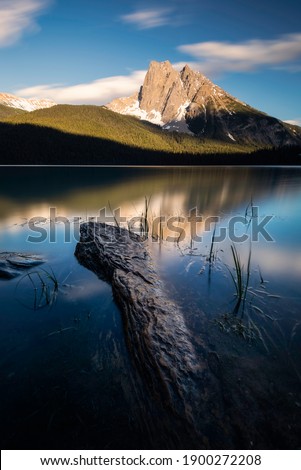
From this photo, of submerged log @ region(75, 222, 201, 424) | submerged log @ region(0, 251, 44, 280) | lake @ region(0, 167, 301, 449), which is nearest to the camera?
lake @ region(0, 167, 301, 449)

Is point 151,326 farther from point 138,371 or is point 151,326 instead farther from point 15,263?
point 15,263

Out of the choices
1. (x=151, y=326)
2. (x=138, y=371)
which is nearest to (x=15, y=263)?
(x=151, y=326)

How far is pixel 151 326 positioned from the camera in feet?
17.1

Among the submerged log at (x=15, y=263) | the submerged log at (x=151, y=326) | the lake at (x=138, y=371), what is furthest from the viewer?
the submerged log at (x=15, y=263)

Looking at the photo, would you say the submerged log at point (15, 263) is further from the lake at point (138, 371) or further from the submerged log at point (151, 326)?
the submerged log at point (151, 326)

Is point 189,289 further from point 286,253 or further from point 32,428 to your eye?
point 286,253

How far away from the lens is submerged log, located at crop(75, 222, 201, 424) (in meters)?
4.01

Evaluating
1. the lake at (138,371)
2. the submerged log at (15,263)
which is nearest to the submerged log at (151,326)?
the lake at (138,371)

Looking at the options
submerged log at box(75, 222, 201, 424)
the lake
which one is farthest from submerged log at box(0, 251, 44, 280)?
submerged log at box(75, 222, 201, 424)

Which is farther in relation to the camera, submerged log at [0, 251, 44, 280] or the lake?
submerged log at [0, 251, 44, 280]

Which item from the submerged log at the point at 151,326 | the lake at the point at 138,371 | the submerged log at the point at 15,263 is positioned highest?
the submerged log at the point at 151,326

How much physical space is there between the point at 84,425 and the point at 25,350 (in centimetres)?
221

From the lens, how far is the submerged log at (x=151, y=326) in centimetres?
401

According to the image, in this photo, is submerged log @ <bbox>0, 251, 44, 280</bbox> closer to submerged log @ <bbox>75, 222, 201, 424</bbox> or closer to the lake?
the lake
